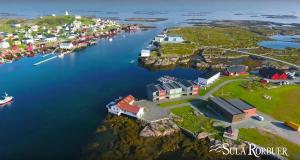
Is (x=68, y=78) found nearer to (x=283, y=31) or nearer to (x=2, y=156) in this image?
(x=2, y=156)

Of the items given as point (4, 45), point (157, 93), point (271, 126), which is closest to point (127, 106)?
point (157, 93)

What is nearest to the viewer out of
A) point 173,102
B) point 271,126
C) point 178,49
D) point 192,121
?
point 271,126

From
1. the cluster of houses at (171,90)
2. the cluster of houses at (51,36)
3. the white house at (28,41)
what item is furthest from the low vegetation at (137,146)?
the white house at (28,41)

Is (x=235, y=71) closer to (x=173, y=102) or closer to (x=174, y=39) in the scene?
(x=173, y=102)

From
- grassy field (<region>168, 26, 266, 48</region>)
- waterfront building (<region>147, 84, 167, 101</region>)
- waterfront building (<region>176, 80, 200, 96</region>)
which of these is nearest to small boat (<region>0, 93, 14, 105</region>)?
waterfront building (<region>147, 84, 167, 101</region>)

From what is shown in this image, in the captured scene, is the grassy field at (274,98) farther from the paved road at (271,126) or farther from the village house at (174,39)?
the village house at (174,39)
